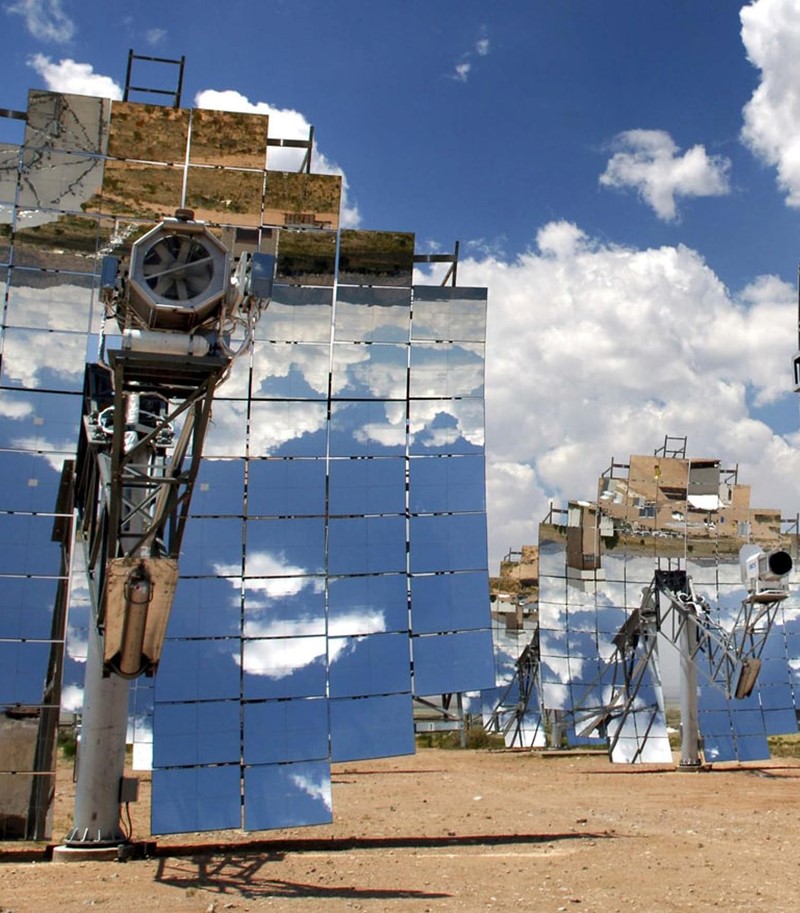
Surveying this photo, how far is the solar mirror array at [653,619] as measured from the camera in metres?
34.1

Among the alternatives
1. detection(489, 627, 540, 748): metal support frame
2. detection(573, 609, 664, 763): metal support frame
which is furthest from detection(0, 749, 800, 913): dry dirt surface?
detection(489, 627, 540, 748): metal support frame

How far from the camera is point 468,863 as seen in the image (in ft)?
51.1

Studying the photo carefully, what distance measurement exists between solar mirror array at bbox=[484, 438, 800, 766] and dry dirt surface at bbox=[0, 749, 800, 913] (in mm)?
8463

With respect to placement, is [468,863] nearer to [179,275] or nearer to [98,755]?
[98,755]

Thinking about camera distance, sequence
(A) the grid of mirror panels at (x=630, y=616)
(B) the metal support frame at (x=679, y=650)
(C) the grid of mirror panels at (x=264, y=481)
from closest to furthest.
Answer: (C) the grid of mirror panels at (x=264, y=481) → (B) the metal support frame at (x=679, y=650) → (A) the grid of mirror panels at (x=630, y=616)

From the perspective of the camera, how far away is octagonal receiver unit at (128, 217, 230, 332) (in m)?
12.5

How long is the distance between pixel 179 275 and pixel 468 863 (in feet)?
30.1

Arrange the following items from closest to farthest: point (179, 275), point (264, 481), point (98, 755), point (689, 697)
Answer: point (179, 275), point (98, 755), point (264, 481), point (689, 697)

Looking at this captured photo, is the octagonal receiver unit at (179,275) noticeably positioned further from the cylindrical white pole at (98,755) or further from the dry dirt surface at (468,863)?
the dry dirt surface at (468,863)

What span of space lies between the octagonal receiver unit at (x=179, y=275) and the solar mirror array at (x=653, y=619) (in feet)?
78.5

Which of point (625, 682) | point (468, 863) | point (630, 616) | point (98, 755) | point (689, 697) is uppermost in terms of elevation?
point (630, 616)

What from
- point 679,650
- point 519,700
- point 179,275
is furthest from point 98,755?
point 519,700

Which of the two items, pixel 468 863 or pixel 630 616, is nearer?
pixel 468 863

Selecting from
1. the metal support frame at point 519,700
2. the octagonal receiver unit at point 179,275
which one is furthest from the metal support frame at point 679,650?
the octagonal receiver unit at point 179,275
